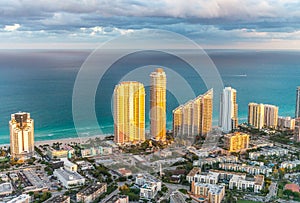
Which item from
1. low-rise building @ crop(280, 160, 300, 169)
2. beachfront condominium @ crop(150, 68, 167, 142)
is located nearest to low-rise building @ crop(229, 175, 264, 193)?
low-rise building @ crop(280, 160, 300, 169)

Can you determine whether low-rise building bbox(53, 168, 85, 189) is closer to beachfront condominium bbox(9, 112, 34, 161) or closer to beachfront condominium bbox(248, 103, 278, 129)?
beachfront condominium bbox(9, 112, 34, 161)

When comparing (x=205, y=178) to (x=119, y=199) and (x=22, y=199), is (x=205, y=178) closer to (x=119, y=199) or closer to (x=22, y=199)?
(x=119, y=199)

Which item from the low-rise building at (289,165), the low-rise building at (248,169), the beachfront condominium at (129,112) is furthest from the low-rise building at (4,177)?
the low-rise building at (289,165)

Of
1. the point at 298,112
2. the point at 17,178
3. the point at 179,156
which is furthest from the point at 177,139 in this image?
the point at 298,112

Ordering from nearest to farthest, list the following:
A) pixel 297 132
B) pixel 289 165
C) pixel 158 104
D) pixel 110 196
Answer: pixel 110 196, pixel 289 165, pixel 158 104, pixel 297 132

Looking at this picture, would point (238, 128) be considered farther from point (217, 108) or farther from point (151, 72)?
point (151, 72)

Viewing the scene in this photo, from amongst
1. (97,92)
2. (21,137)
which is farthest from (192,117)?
(97,92)
